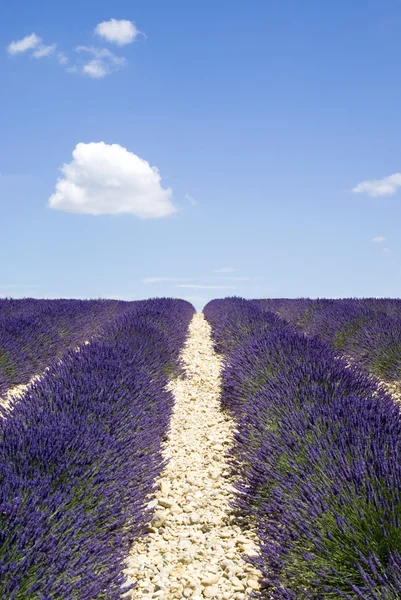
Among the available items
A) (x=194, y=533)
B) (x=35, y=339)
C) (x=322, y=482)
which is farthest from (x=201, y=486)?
(x=35, y=339)

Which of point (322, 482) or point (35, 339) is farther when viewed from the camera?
point (35, 339)

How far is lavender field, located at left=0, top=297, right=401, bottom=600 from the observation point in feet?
6.45

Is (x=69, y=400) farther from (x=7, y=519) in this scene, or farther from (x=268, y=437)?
(x=7, y=519)

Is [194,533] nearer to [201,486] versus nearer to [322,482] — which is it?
[201,486]

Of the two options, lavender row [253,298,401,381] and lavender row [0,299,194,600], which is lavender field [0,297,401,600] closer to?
lavender row [0,299,194,600]

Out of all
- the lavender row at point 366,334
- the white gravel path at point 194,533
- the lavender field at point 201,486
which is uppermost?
the lavender row at point 366,334

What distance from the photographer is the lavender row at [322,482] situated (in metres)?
1.99

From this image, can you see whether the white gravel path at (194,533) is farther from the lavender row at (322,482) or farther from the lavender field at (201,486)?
the lavender row at (322,482)

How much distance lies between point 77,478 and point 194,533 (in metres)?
0.97

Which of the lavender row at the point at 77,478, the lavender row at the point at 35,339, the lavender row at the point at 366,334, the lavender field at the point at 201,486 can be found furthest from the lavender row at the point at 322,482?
the lavender row at the point at 35,339

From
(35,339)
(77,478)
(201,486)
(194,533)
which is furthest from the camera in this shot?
(35,339)

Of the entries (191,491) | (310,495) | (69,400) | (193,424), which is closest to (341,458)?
(310,495)

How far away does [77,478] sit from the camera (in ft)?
7.77

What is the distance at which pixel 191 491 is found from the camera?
3.56 m
